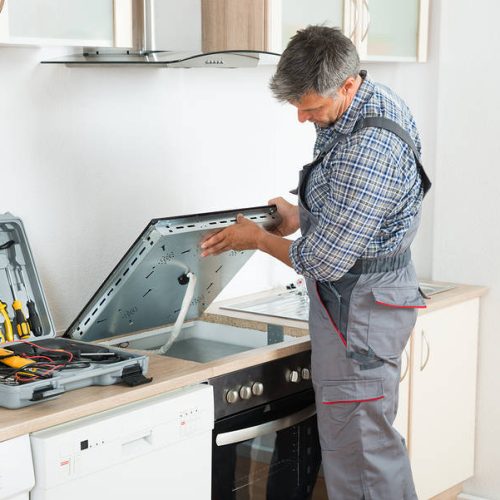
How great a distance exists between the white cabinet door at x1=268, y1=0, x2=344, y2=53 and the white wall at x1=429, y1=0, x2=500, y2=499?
60 cm

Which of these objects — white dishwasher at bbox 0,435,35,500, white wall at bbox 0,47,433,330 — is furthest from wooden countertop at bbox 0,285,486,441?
white wall at bbox 0,47,433,330

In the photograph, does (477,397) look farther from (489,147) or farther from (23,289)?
(23,289)

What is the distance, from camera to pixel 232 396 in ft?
7.48

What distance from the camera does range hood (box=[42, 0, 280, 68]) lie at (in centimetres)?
228

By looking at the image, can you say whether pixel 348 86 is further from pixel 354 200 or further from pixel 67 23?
pixel 67 23

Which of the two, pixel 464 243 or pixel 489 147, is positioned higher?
pixel 489 147

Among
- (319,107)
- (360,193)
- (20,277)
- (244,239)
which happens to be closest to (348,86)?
(319,107)

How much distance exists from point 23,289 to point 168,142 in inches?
29.2

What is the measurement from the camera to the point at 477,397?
10.9ft

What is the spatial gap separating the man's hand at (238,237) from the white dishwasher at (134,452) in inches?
16.1

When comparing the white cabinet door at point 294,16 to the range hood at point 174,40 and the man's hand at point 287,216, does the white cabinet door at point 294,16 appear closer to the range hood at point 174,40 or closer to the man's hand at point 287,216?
the range hood at point 174,40

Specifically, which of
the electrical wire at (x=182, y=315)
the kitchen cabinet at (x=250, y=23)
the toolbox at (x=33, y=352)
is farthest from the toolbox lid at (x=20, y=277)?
the kitchen cabinet at (x=250, y=23)

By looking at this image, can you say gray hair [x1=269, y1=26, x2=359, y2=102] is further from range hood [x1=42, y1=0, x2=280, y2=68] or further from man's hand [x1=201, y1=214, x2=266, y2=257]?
man's hand [x1=201, y1=214, x2=266, y2=257]

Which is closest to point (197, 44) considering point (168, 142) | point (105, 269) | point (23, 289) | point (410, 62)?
point (168, 142)
